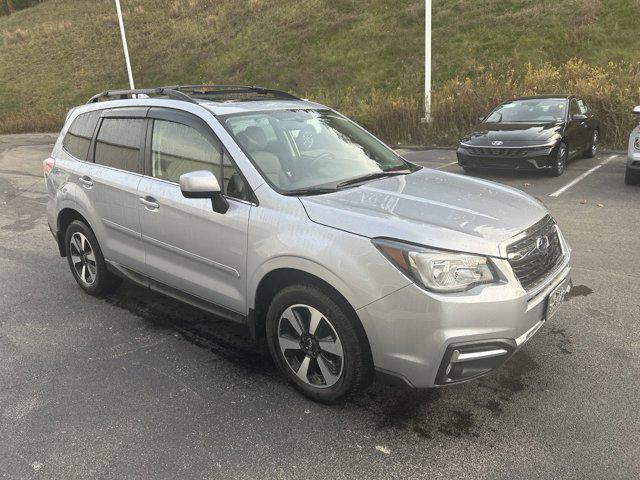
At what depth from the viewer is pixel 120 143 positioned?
4164mm

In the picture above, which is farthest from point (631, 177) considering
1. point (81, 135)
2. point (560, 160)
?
point (81, 135)

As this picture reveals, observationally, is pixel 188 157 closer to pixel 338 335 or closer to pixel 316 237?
pixel 316 237

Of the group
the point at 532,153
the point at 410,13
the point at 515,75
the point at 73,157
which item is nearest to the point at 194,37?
the point at 410,13

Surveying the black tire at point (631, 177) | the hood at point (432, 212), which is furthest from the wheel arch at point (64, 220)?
the black tire at point (631, 177)

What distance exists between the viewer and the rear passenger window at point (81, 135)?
4562 mm

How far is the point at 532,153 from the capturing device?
9.45 meters

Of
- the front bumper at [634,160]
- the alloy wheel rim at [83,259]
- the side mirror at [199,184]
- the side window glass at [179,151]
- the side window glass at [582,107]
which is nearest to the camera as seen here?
the side mirror at [199,184]

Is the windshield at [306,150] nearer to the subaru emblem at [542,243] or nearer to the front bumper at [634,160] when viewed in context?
the subaru emblem at [542,243]

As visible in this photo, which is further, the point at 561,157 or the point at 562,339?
the point at 561,157

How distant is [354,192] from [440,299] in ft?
3.14

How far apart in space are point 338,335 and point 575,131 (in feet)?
31.3

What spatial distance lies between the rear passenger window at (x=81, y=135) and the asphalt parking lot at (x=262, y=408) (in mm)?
1387

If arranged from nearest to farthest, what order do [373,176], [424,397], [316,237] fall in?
[316,237] < [424,397] < [373,176]

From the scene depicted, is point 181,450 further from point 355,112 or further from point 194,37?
point 194,37
